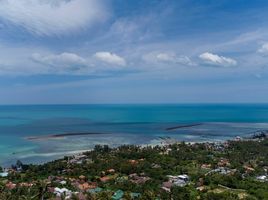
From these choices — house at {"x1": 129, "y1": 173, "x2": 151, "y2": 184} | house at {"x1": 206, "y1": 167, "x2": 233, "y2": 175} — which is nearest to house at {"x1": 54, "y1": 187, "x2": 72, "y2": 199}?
house at {"x1": 129, "y1": 173, "x2": 151, "y2": 184}

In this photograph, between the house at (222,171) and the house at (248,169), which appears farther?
the house at (248,169)

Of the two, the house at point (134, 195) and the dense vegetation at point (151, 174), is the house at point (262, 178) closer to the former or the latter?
the dense vegetation at point (151, 174)

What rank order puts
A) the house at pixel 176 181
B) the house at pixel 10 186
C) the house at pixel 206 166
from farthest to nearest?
1. the house at pixel 206 166
2. the house at pixel 176 181
3. the house at pixel 10 186

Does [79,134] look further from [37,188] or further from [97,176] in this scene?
[37,188]

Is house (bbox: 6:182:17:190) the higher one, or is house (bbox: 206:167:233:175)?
house (bbox: 206:167:233:175)

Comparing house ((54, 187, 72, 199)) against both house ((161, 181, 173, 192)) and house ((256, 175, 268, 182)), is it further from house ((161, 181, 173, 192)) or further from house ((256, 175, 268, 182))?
house ((256, 175, 268, 182))

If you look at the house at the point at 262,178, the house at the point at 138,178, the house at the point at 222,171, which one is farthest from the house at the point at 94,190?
the house at the point at 262,178

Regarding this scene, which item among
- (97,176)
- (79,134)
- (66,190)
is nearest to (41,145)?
(79,134)

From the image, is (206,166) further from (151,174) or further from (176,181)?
(151,174)

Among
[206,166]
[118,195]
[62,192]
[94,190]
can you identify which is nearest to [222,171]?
[206,166]
